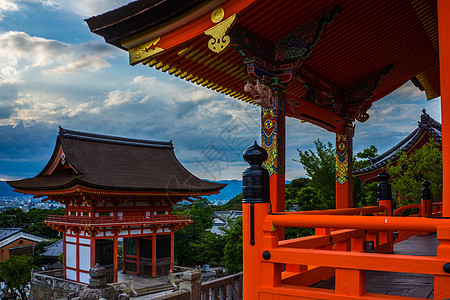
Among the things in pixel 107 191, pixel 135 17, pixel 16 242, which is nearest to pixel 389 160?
pixel 107 191

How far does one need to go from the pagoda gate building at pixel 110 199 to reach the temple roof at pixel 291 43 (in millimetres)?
11916

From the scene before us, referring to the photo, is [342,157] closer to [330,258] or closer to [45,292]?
[330,258]

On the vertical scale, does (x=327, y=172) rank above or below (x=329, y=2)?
below

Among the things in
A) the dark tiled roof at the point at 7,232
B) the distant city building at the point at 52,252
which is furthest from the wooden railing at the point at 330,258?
the dark tiled roof at the point at 7,232

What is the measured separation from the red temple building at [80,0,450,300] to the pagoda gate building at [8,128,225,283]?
11964 millimetres

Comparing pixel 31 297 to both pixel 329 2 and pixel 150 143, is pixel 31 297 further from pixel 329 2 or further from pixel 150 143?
pixel 329 2

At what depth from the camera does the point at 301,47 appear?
16.5 feet

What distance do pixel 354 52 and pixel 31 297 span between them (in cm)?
1903

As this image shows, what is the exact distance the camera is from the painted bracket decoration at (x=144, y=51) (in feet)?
14.3

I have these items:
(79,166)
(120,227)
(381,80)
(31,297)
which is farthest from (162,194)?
(381,80)

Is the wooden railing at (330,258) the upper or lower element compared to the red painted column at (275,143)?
lower

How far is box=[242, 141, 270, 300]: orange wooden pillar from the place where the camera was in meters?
2.58

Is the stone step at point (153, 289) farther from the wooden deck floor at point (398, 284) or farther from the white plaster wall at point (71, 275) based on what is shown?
the wooden deck floor at point (398, 284)

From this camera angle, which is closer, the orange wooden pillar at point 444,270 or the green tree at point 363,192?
the orange wooden pillar at point 444,270
